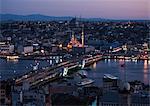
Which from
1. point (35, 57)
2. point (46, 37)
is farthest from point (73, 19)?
point (35, 57)

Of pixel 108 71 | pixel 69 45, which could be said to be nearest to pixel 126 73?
pixel 108 71

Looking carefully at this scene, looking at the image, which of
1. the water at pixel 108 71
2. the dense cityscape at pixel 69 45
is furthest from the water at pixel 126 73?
the dense cityscape at pixel 69 45

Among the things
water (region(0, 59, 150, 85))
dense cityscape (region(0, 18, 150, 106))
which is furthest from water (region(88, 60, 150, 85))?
dense cityscape (region(0, 18, 150, 106))

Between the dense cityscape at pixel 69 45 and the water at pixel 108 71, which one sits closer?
the water at pixel 108 71

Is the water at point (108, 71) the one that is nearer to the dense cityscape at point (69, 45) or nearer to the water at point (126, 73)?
the water at point (126, 73)

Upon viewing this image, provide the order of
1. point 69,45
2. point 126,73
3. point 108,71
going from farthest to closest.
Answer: point 69,45 → point 108,71 → point 126,73

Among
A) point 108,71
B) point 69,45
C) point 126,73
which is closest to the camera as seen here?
point 126,73

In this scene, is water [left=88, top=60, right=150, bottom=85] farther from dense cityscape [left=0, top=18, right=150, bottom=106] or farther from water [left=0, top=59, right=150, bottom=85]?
dense cityscape [left=0, top=18, right=150, bottom=106]

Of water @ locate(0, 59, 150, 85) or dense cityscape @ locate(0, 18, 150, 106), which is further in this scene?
dense cityscape @ locate(0, 18, 150, 106)

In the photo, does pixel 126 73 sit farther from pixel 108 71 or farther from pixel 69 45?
pixel 69 45

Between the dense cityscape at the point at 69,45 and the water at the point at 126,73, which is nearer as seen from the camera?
the water at the point at 126,73

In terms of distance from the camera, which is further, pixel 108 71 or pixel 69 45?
pixel 69 45
